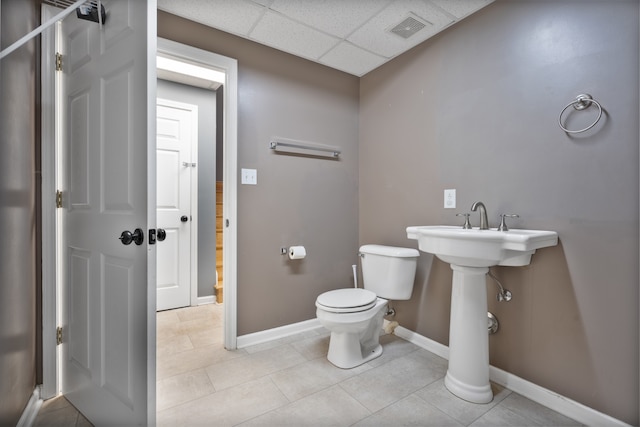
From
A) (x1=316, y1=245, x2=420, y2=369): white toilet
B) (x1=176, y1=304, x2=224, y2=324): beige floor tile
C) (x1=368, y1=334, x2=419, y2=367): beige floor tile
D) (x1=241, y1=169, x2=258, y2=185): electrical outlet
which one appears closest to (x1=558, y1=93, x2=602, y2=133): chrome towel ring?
(x1=316, y1=245, x2=420, y2=369): white toilet

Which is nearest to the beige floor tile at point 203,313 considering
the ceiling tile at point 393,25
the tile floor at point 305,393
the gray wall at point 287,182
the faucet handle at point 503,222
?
the tile floor at point 305,393

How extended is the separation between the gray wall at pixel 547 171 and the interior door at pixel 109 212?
1.69 m

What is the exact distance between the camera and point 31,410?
1340mm

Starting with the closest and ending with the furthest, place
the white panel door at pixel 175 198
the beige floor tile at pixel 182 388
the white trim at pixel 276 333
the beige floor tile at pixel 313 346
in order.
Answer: the beige floor tile at pixel 182 388 → the beige floor tile at pixel 313 346 → the white trim at pixel 276 333 → the white panel door at pixel 175 198

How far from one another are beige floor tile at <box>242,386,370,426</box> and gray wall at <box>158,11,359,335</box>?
0.79m

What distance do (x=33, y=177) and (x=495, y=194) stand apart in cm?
239

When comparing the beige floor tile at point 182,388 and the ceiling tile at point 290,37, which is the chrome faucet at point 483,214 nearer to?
the ceiling tile at point 290,37

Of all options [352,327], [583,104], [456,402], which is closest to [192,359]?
[352,327]

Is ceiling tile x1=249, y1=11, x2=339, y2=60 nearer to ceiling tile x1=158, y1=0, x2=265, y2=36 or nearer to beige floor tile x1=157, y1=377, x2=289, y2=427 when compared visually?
ceiling tile x1=158, y1=0, x2=265, y2=36

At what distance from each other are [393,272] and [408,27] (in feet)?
5.29

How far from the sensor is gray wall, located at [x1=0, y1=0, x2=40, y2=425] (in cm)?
112

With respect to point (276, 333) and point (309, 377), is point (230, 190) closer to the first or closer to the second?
point (276, 333)

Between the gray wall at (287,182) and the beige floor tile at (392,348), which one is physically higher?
the gray wall at (287,182)

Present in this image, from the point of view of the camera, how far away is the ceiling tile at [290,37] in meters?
1.89
